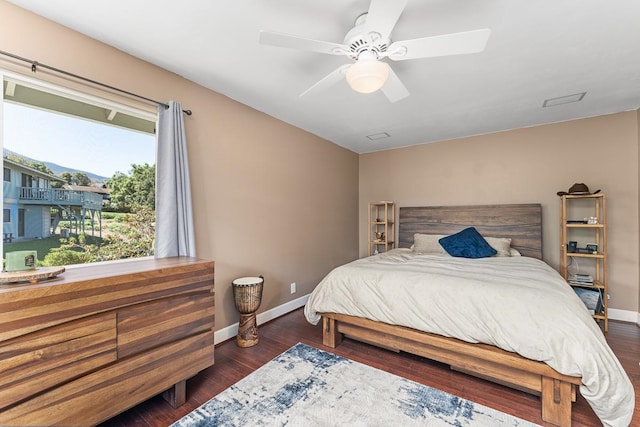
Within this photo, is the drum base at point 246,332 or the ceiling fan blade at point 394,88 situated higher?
the ceiling fan blade at point 394,88

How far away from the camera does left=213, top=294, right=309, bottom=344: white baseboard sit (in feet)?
8.65

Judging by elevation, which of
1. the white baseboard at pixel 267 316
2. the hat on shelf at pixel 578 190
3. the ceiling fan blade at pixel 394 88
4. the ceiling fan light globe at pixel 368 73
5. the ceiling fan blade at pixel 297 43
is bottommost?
the white baseboard at pixel 267 316

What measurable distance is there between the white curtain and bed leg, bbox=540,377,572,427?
8.94 ft

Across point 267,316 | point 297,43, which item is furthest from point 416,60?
point 267,316

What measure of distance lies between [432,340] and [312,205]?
239cm

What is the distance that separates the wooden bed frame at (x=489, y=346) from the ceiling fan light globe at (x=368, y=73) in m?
1.93

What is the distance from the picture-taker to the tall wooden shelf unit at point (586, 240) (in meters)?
2.98

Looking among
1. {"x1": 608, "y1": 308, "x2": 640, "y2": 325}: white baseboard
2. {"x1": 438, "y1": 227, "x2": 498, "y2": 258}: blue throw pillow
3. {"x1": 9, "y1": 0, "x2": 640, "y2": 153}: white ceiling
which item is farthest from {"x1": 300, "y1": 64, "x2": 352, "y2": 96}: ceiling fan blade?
{"x1": 608, "y1": 308, "x2": 640, "y2": 325}: white baseboard

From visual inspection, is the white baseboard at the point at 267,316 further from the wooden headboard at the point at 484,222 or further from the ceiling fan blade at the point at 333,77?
the ceiling fan blade at the point at 333,77

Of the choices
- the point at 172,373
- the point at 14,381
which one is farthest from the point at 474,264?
the point at 14,381

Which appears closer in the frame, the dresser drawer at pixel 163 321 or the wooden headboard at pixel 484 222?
Result: the dresser drawer at pixel 163 321

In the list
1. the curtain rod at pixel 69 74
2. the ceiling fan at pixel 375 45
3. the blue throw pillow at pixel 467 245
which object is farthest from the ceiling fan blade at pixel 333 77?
the blue throw pillow at pixel 467 245

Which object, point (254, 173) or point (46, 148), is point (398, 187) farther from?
point (46, 148)

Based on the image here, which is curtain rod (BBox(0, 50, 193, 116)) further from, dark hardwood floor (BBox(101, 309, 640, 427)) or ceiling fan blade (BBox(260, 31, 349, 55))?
dark hardwood floor (BBox(101, 309, 640, 427))
